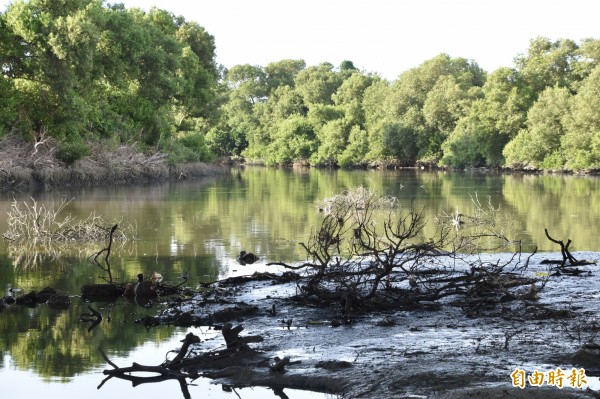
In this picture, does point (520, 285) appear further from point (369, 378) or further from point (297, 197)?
point (297, 197)

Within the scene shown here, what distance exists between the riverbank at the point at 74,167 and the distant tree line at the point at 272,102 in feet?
2.95

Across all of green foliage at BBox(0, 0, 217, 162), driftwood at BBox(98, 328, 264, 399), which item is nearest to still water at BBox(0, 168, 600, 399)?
driftwood at BBox(98, 328, 264, 399)

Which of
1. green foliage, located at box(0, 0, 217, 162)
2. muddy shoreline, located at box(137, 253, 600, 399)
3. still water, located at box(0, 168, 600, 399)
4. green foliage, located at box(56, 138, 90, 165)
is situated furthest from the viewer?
green foliage, located at box(56, 138, 90, 165)

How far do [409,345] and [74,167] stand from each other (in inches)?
1467

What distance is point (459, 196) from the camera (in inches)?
1396

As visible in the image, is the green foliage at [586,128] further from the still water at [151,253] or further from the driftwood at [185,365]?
the driftwood at [185,365]

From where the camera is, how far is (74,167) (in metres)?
42.8

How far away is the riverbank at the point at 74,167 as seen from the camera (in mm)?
38156

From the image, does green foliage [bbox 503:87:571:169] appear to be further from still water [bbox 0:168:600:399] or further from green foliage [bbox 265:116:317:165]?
green foliage [bbox 265:116:317:165]

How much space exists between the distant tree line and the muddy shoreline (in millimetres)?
30969

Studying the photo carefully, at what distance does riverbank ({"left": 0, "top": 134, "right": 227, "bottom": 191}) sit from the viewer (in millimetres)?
38156

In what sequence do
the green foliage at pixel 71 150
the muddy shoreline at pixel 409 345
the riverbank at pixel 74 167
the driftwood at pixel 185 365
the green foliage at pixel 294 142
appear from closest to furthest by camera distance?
1. the muddy shoreline at pixel 409 345
2. the driftwood at pixel 185 365
3. the riverbank at pixel 74 167
4. the green foliage at pixel 71 150
5. the green foliage at pixel 294 142

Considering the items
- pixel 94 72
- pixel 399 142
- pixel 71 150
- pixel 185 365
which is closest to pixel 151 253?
pixel 185 365

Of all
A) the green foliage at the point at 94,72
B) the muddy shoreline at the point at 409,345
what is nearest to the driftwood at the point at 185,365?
the muddy shoreline at the point at 409,345
